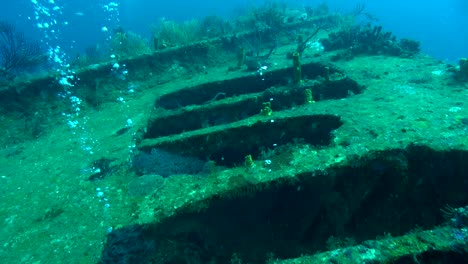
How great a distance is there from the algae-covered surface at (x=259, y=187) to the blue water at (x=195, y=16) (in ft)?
79.5

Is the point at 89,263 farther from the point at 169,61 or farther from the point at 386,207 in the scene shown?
the point at 169,61

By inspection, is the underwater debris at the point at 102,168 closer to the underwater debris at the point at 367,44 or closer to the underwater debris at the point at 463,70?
the underwater debris at the point at 367,44

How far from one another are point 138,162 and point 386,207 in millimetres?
3425

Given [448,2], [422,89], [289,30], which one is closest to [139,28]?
[289,30]

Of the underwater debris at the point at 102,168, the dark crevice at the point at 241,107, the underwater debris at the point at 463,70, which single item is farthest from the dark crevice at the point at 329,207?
the underwater debris at the point at 463,70

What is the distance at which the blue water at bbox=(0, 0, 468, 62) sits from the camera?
190 ft

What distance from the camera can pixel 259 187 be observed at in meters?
3.84

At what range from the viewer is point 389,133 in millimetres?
4336

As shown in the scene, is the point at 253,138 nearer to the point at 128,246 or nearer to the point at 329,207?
the point at 329,207

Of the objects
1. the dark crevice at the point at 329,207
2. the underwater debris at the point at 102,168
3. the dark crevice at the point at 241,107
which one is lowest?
the dark crevice at the point at 329,207

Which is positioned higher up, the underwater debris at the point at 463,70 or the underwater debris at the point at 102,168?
the underwater debris at the point at 102,168

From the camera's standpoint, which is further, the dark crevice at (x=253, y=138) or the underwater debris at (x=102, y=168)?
the dark crevice at (x=253, y=138)

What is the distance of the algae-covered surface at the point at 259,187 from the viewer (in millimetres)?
3588

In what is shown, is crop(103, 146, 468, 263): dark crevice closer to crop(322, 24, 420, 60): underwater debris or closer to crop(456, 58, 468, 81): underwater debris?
crop(456, 58, 468, 81): underwater debris
